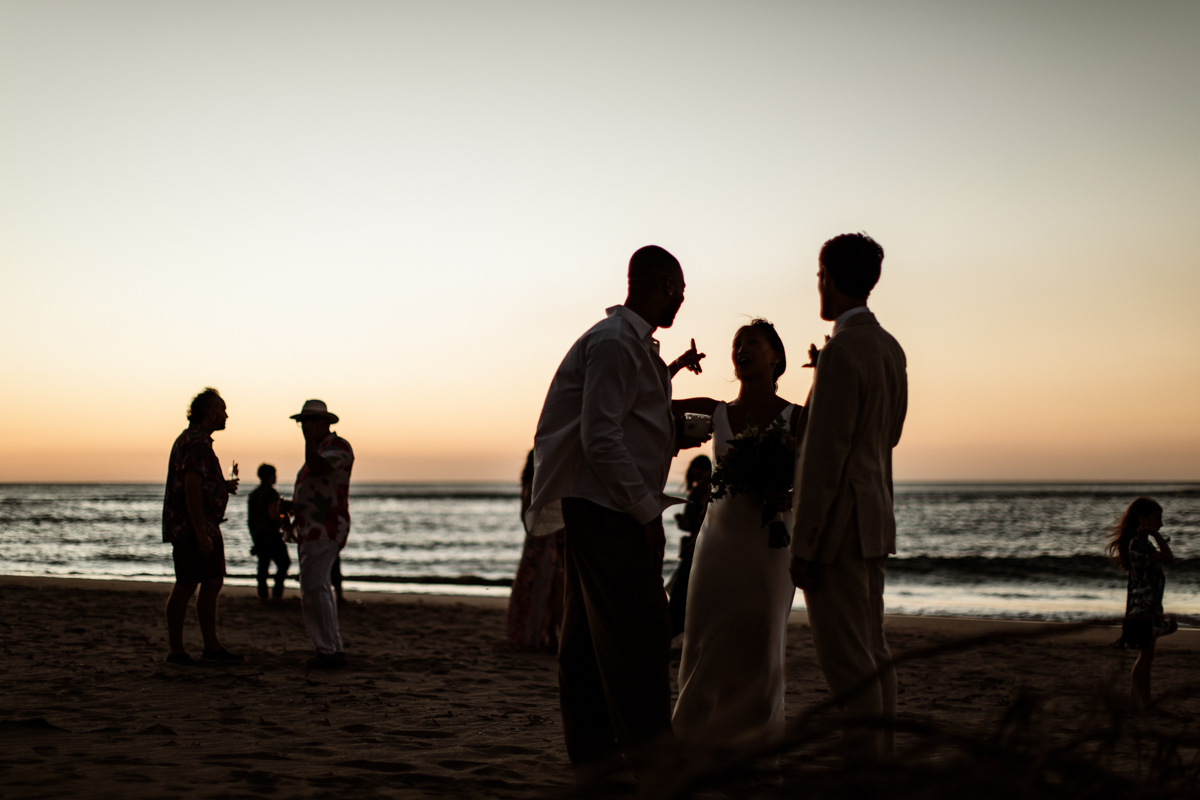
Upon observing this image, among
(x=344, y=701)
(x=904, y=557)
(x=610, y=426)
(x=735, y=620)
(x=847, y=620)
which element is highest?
(x=610, y=426)

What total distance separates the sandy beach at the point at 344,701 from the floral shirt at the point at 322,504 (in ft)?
3.25

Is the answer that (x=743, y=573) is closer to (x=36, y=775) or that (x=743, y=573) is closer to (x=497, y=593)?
(x=36, y=775)

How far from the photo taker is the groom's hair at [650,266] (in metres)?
3.50

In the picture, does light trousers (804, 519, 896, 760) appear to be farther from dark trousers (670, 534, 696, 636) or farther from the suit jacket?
dark trousers (670, 534, 696, 636)

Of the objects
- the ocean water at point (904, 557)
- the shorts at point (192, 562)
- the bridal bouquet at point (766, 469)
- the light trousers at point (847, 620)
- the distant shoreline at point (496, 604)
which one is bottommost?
the ocean water at point (904, 557)

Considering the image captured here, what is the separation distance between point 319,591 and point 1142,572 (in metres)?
5.62

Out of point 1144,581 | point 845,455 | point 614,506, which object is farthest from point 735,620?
point 1144,581

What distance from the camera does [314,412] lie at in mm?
7094

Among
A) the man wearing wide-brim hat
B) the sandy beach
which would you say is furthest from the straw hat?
the sandy beach

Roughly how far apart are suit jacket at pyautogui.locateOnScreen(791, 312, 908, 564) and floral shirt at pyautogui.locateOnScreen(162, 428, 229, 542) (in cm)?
494

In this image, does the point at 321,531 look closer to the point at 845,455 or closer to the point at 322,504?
the point at 322,504

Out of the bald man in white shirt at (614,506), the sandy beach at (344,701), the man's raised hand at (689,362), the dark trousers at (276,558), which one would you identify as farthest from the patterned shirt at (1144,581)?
the dark trousers at (276,558)

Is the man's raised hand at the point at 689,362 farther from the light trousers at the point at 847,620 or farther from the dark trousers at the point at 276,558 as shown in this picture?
the dark trousers at the point at 276,558

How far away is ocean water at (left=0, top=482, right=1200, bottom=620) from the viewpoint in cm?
1603
